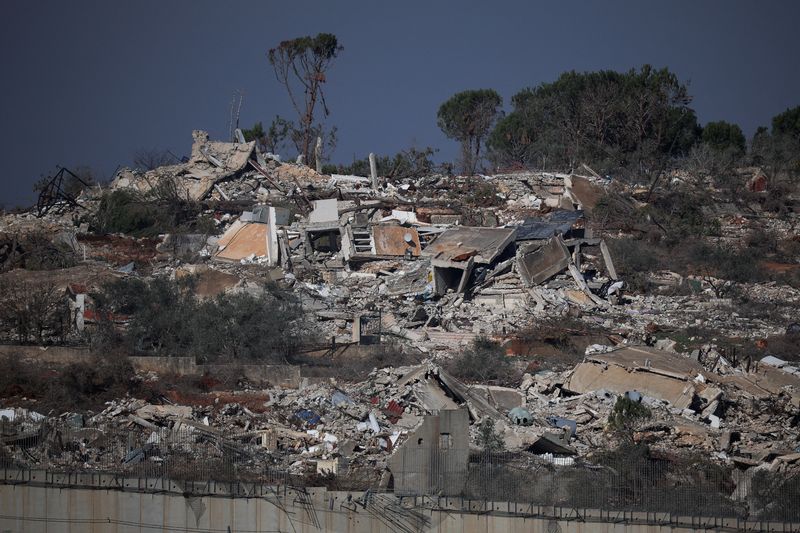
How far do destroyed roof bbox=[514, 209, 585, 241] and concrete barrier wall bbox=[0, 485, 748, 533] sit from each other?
9.91 meters

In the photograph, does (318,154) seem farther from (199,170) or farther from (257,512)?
(257,512)

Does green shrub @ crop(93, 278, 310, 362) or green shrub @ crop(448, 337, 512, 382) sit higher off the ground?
green shrub @ crop(93, 278, 310, 362)

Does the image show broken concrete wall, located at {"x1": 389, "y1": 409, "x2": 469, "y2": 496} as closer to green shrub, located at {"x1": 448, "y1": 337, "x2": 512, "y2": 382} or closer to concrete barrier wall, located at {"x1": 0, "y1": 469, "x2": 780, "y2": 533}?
concrete barrier wall, located at {"x1": 0, "y1": 469, "x2": 780, "y2": 533}

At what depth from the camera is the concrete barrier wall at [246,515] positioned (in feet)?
33.5

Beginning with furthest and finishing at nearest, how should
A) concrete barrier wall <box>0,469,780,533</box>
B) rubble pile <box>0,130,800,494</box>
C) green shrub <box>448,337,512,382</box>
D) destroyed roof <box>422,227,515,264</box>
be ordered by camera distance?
destroyed roof <box>422,227,515,264</box>
green shrub <box>448,337,512,382</box>
rubble pile <box>0,130,800,494</box>
concrete barrier wall <box>0,469,780,533</box>

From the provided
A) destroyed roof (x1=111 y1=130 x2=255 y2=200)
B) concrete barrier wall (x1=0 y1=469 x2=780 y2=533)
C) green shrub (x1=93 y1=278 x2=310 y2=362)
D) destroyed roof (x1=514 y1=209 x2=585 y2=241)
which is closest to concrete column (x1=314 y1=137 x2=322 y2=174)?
destroyed roof (x1=111 y1=130 x2=255 y2=200)

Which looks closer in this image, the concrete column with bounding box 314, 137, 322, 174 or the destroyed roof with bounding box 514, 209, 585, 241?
the destroyed roof with bounding box 514, 209, 585, 241

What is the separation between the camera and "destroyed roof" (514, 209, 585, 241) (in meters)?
19.8

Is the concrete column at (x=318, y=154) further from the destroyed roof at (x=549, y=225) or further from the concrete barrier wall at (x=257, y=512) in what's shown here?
the concrete barrier wall at (x=257, y=512)

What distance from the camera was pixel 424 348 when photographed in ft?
53.7

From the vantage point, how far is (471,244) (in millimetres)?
A: 19672

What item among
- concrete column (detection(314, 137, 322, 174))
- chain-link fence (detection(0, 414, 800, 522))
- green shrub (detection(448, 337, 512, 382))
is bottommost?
chain-link fence (detection(0, 414, 800, 522))

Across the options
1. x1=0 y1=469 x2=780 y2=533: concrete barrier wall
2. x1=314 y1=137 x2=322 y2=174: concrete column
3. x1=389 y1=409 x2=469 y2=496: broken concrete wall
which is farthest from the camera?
x1=314 y1=137 x2=322 y2=174: concrete column

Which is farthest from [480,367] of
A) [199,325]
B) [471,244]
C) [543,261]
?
[471,244]
